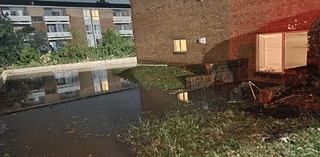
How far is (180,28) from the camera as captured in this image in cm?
1549

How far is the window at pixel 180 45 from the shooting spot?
1579cm

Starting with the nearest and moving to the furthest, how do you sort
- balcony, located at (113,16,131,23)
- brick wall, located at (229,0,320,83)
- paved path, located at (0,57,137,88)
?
brick wall, located at (229,0,320,83)
paved path, located at (0,57,137,88)
balcony, located at (113,16,131,23)

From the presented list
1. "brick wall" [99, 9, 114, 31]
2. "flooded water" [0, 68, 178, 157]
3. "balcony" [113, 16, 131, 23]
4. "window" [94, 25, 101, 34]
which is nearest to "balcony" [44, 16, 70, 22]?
"window" [94, 25, 101, 34]

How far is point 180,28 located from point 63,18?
3767 centimetres

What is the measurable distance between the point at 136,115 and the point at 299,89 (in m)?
5.72

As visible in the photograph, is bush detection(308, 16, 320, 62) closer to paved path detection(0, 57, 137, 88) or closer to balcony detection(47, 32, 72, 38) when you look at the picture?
paved path detection(0, 57, 137, 88)

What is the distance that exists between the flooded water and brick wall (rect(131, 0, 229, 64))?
550cm

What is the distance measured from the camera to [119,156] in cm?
437

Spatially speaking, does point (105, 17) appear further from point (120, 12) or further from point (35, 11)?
point (35, 11)

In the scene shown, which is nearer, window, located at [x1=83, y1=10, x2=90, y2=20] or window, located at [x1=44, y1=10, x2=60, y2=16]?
window, located at [x1=44, y1=10, x2=60, y2=16]

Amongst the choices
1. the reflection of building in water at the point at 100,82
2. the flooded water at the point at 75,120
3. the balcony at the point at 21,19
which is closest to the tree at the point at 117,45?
the reflection of building in water at the point at 100,82

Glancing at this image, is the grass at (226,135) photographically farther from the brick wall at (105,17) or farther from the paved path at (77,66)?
the brick wall at (105,17)

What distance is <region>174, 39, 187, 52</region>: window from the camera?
622 inches

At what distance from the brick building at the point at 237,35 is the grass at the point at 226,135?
4.11m
